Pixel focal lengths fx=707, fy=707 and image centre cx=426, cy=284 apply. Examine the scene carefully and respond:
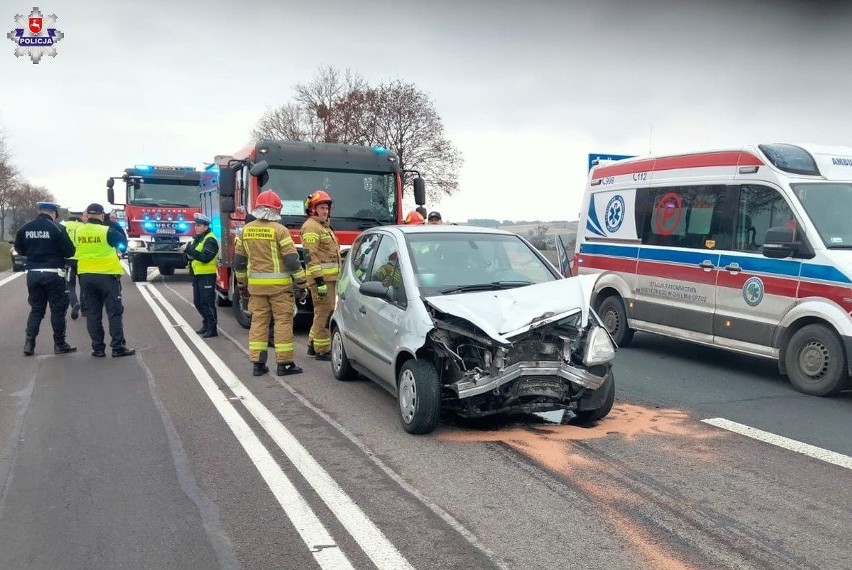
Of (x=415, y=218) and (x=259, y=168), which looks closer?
(x=259, y=168)

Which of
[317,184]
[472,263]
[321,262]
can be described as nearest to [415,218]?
[317,184]

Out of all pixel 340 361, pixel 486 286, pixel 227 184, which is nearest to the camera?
pixel 486 286

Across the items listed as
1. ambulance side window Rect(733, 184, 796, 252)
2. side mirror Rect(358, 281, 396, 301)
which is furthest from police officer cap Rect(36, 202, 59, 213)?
ambulance side window Rect(733, 184, 796, 252)

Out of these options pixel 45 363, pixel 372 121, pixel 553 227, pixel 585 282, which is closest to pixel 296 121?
pixel 372 121

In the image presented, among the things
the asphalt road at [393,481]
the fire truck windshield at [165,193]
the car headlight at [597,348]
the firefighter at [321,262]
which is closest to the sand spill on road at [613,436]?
the asphalt road at [393,481]

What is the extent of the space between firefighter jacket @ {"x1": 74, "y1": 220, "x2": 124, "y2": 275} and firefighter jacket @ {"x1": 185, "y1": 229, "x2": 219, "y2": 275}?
155cm

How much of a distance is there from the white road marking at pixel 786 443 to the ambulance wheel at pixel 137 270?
17.6m

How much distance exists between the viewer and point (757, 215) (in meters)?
7.74

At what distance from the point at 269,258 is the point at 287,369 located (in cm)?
123

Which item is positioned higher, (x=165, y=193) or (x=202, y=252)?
(x=165, y=193)

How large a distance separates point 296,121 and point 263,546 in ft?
148

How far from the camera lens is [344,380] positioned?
744cm

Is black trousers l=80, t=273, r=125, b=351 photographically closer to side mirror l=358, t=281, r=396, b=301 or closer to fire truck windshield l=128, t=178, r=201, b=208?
side mirror l=358, t=281, r=396, b=301

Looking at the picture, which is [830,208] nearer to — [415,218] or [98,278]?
[415,218]
